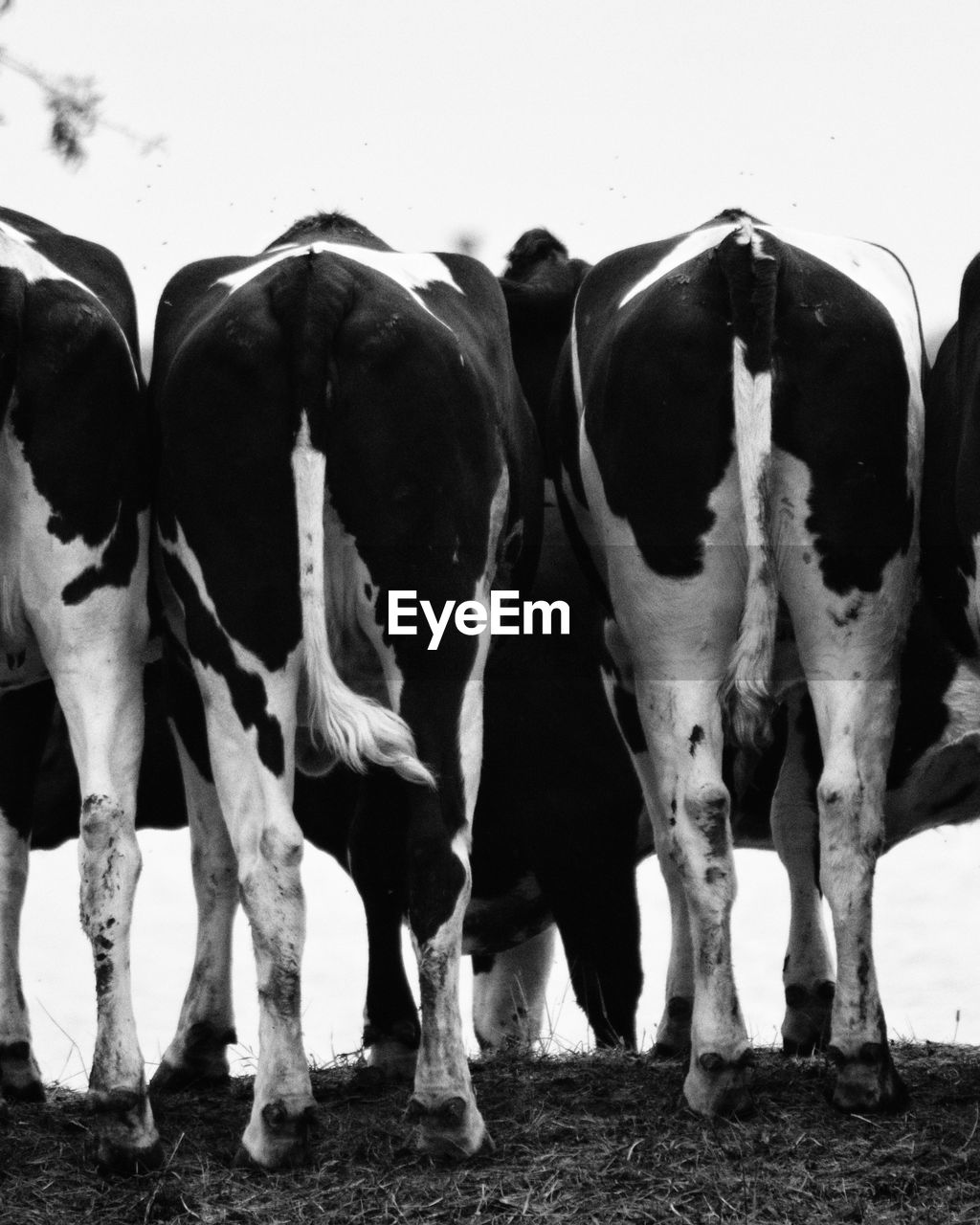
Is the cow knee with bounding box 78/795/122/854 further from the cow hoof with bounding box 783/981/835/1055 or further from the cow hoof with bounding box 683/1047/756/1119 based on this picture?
the cow hoof with bounding box 783/981/835/1055

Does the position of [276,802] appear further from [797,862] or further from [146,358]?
[797,862]

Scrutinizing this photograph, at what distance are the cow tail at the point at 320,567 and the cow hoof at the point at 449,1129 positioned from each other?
0.97m

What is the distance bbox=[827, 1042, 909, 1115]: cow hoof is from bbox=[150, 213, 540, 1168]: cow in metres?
1.19

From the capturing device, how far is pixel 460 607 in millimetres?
6355

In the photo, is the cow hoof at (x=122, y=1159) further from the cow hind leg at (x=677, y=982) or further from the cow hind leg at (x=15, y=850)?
the cow hind leg at (x=677, y=982)

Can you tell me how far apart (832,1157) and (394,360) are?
9.10 ft

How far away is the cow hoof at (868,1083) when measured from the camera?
634cm

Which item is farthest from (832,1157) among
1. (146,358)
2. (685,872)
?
(146,358)

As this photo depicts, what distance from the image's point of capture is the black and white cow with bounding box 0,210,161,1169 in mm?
6164

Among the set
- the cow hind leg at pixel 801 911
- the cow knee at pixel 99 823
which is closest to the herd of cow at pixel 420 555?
the cow knee at pixel 99 823

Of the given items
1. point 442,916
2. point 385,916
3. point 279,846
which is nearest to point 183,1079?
point 385,916

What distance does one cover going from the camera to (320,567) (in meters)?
6.16

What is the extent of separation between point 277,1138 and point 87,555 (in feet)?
6.29

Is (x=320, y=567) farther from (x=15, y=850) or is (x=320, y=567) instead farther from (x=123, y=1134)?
(x=15, y=850)
